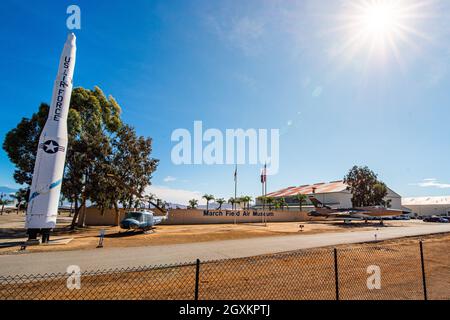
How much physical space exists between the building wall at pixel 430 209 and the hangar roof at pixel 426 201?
1502 millimetres

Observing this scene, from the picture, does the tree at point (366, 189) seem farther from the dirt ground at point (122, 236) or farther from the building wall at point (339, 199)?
the dirt ground at point (122, 236)

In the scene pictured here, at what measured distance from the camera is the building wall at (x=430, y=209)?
94.9 meters

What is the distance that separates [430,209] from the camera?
99.6 meters

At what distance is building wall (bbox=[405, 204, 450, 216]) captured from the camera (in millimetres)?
94938

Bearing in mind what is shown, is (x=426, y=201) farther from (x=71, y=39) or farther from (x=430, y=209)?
(x=71, y=39)

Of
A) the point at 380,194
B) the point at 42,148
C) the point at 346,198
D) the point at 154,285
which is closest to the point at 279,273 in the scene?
the point at 154,285

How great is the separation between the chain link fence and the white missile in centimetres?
1013

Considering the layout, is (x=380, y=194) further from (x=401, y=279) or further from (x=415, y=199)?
(x=401, y=279)

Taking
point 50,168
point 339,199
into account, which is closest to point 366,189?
point 339,199
